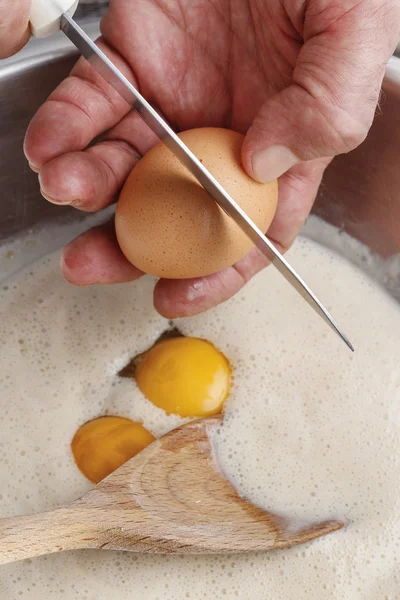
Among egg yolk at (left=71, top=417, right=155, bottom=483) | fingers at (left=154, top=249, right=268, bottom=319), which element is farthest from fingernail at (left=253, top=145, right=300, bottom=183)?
egg yolk at (left=71, top=417, right=155, bottom=483)

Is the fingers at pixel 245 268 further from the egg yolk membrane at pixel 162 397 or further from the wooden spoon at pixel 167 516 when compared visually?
the wooden spoon at pixel 167 516

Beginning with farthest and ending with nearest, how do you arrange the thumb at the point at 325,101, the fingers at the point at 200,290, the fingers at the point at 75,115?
the fingers at the point at 200,290
the fingers at the point at 75,115
the thumb at the point at 325,101

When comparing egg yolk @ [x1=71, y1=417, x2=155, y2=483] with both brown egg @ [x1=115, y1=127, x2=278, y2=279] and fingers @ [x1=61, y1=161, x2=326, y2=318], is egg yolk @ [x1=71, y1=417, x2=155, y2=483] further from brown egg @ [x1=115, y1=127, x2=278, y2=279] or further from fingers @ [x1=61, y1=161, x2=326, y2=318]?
brown egg @ [x1=115, y1=127, x2=278, y2=279]

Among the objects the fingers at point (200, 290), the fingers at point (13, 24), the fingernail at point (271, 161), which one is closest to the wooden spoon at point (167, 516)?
the fingers at point (200, 290)

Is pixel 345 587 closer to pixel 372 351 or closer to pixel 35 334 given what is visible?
pixel 372 351

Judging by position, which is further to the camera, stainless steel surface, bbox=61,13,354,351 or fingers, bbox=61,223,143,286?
fingers, bbox=61,223,143,286

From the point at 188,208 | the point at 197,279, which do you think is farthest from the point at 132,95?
the point at 197,279
